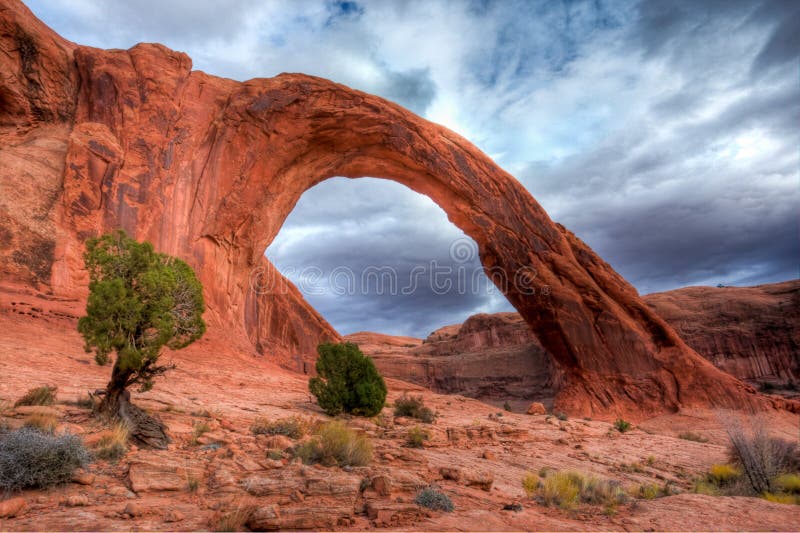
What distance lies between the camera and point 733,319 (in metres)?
34.7

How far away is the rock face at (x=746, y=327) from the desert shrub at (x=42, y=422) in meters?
41.1

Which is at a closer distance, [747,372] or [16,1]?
[16,1]

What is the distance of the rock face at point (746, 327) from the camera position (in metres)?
32.2

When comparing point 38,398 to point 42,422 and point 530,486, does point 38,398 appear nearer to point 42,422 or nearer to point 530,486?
point 42,422

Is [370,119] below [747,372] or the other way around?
the other way around

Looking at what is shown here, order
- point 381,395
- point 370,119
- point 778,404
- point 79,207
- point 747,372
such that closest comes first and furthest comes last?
1. point 381,395
2. point 79,207
3. point 778,404
4. point 370,119
5. point 747,372

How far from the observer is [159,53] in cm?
1795

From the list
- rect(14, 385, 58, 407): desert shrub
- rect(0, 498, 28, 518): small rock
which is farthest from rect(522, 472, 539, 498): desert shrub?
rect(14, 385, 58, 407): desert shrub

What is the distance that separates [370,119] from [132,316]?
17.0 metres

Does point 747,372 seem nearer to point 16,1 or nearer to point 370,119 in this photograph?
point 370,119

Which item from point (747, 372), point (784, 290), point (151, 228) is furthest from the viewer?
point (784, 290)

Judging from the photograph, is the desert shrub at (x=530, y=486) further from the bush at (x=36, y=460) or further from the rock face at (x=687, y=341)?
the rock face at (x=687, y=341)

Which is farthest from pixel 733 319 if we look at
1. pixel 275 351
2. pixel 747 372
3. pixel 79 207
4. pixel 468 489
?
pixel 79 207

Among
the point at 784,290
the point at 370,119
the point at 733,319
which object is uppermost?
the point at 370,119
